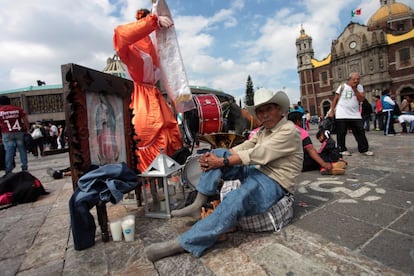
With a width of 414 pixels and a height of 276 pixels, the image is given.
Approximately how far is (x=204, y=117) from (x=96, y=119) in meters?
2.59

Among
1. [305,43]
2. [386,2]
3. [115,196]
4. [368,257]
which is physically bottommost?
[368,257]

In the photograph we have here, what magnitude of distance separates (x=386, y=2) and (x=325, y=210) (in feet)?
212

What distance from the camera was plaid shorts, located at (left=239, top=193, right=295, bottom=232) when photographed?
2.00 meters

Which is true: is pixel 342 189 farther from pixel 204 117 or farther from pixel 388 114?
pixel 388 114

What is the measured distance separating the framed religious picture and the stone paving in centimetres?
66

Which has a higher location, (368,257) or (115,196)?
(115,196)

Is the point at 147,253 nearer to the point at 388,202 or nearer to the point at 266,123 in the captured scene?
the point at 266,123

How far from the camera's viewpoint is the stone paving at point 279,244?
1547 millimetres

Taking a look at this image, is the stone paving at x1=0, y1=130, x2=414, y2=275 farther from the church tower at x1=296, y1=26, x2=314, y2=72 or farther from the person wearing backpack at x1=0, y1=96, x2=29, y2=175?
the church tower at x1=296, y1=26, x2=314, y2=72

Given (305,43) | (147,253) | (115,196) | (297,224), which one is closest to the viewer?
(147,253)

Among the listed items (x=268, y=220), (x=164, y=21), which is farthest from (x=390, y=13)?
(x=268, y=220)

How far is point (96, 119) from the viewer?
252cm

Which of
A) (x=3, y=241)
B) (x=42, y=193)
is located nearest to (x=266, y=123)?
(x=3, y=241)

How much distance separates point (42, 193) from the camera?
13.5ft
